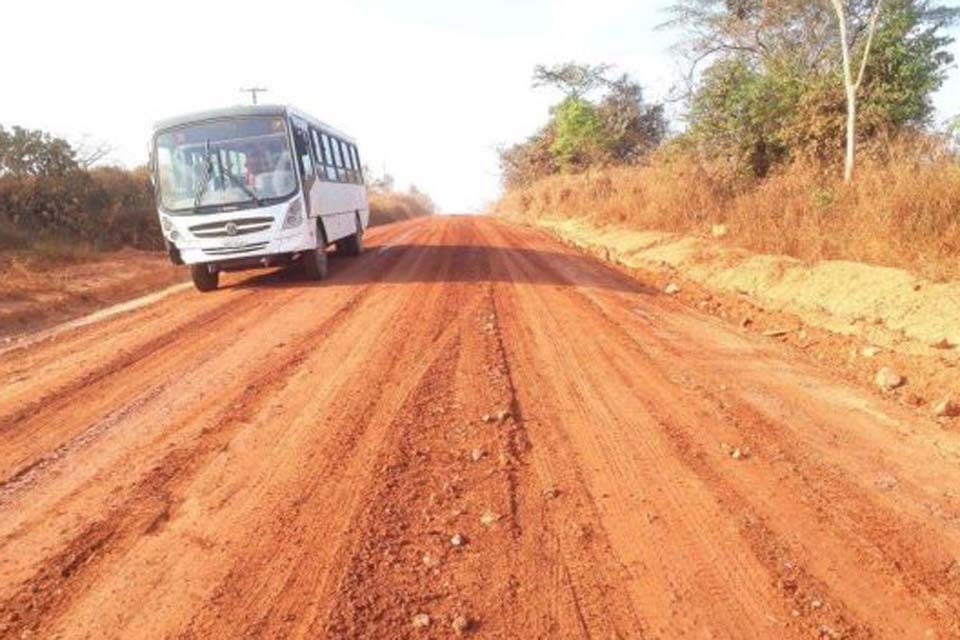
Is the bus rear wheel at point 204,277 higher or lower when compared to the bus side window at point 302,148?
lower

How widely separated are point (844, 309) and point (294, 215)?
25.6ft

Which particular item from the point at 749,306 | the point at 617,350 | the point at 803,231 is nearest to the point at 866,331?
the point at 749,306

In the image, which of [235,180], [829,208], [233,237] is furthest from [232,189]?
[829,208]

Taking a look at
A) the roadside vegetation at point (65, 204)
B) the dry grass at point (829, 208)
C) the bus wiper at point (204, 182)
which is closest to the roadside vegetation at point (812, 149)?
the dry grass at point (829, 208)

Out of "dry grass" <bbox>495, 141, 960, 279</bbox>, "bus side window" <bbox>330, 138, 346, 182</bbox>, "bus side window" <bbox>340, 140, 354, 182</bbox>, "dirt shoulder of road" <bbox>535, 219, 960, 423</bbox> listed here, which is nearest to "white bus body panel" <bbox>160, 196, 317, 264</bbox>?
"bus side window" <bbox>330, 138, 346, 182</bbox>

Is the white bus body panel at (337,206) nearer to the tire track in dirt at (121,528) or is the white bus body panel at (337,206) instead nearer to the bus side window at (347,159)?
the bus side window at (347,159)

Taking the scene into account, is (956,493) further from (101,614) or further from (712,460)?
(101,614)

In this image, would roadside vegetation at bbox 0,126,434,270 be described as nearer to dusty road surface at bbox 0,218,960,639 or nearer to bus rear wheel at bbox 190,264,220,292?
bus rear wheel at bbox 190,264,220,292

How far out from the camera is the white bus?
1123 centimetres

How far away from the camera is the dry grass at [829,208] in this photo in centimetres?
864

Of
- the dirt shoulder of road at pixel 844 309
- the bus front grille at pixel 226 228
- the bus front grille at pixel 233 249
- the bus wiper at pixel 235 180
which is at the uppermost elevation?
the bus wiper at pixel 235 180

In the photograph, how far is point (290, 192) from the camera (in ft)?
37.7

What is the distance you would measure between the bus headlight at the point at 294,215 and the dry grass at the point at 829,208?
7.18m

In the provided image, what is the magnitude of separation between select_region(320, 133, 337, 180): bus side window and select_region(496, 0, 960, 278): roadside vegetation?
7041 mm
